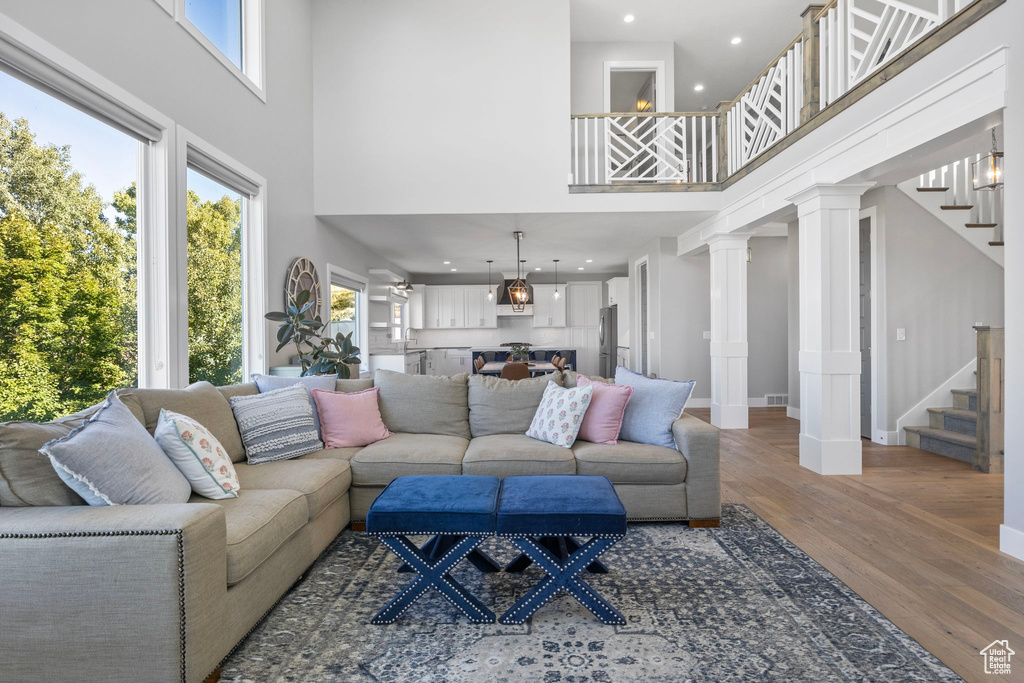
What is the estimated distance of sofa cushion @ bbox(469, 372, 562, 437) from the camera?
11.9 feet

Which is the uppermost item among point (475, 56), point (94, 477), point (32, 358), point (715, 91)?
point (715, 91)

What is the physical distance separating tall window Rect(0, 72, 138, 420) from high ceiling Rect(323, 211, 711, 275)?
3013 mm

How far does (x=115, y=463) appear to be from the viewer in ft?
6.04

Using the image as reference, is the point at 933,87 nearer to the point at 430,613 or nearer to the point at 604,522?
the point at 604,522

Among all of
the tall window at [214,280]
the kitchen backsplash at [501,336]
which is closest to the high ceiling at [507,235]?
the tall window at [214,280]

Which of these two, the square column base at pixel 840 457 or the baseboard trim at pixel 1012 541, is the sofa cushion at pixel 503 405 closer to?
the square column base at pixel 840 457

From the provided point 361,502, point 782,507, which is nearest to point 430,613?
point 361,502

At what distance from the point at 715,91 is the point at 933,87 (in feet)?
20.2

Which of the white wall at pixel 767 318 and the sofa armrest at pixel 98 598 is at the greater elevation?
the white wall at pixel 767 318

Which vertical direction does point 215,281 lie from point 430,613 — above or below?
above

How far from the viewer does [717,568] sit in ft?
8.38

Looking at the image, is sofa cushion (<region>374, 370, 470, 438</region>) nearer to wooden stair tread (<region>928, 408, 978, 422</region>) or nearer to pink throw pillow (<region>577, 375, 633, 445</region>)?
pink throw pillow (<region>577, 375, 633, 445</region>)

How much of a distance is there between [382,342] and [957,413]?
22.7ft

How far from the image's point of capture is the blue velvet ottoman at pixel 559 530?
6.41ft
